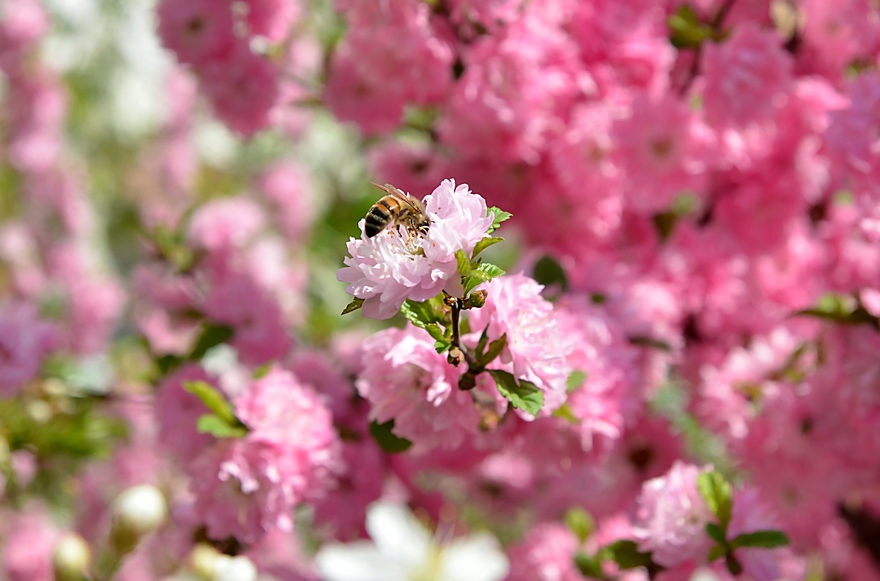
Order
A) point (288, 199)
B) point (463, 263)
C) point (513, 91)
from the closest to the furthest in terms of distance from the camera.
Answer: point (463, 263)
point (513, 91)
point (288, 199)

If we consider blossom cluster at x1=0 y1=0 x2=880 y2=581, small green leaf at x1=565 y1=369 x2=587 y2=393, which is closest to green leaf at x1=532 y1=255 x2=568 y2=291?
blossom cluster at x1=0 y1=0 x2=880 y2=581

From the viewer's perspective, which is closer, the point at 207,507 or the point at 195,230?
the point at 207,507

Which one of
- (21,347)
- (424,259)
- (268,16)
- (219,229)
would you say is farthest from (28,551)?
(424,259)

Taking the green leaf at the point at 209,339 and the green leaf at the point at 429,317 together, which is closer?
the green leaf at the point at 429,317

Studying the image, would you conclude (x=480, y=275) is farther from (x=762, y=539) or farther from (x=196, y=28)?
(x=196, y=28)

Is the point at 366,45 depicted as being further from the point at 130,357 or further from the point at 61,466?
the point at 130,357

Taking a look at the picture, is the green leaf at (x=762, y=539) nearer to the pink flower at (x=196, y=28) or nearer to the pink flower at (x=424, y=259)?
the pink flower at (x=424, y=259)

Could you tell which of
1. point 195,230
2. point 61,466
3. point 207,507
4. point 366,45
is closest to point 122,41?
point 195,230

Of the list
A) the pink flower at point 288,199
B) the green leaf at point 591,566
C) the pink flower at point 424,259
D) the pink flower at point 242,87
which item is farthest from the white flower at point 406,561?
the pink flower at point 288,199
